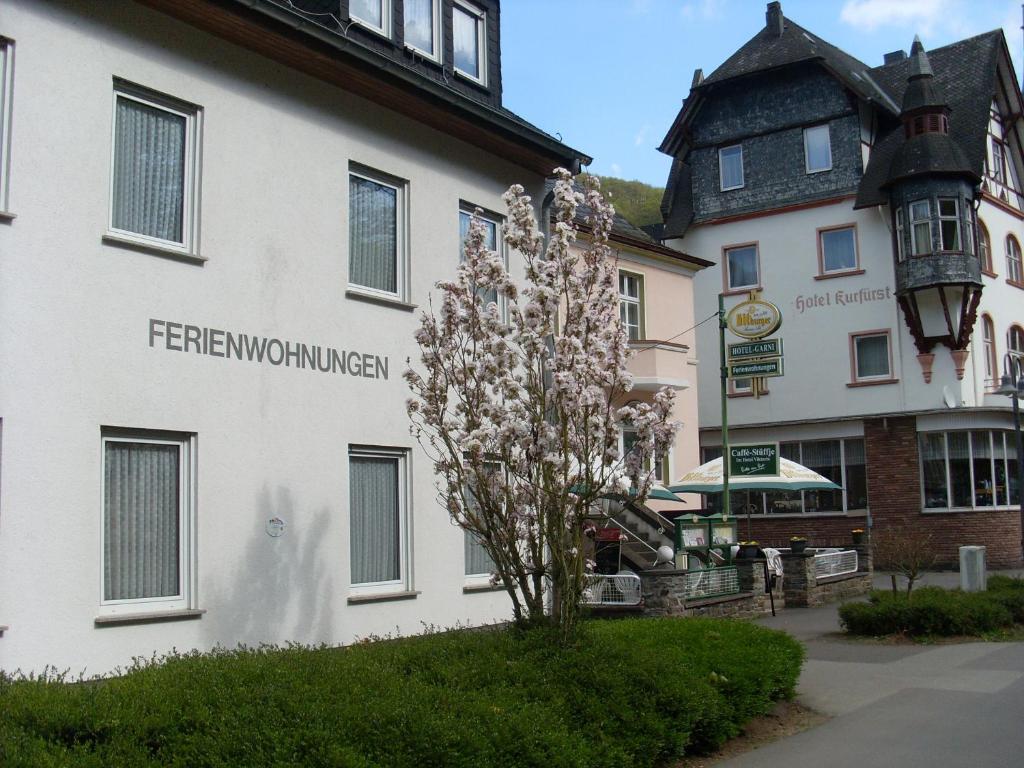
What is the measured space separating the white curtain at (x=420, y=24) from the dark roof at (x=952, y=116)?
2013 cm

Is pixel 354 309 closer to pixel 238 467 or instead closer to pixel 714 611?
pixel 238 467

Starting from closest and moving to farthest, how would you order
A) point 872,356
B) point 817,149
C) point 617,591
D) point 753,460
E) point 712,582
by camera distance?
point 617,591
point 712,582
point 753,460
point 872,356
point 817,149

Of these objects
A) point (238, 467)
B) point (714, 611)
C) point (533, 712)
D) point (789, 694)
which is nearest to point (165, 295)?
point (238, 467)

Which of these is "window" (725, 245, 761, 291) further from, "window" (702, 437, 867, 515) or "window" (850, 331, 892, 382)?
"window" (702, 437, 867, 515)

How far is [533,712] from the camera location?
6.70 m

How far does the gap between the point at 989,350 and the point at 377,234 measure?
25403mm

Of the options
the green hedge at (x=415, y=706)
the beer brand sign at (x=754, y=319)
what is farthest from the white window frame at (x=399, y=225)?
the beer brand sign at (x=754, y=319)

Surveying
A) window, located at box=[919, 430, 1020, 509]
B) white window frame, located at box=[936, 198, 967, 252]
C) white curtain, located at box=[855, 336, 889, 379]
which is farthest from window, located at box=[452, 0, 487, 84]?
window, located at box=[919, 430, 1020, 509]

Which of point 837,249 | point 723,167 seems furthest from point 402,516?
point 723,167

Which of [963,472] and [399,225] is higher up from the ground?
[399,225]

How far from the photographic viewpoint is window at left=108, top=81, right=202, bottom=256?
1041 cm

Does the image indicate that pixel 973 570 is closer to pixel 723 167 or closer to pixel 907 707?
pixel 907 707

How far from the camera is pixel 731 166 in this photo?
118 feet

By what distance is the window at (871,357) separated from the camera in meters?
32.4
